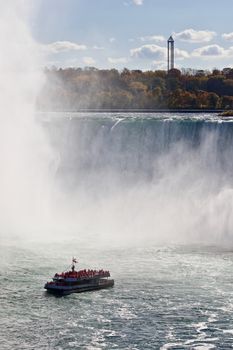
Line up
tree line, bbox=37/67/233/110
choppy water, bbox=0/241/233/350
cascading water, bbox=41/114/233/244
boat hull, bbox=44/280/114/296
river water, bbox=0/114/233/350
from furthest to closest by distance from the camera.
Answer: tree line, bbox=37/67/233/110 < cascading water, bbox=41/114/233/244 < boat hull, bbox=44/280/114/296 < river water, bbox=0/114/233/350 < choppy water, bbox=0/241/233/350

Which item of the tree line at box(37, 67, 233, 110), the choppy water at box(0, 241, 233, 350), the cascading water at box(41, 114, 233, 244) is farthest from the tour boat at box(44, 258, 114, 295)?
the tree line at box(37, 67, 233, 110)

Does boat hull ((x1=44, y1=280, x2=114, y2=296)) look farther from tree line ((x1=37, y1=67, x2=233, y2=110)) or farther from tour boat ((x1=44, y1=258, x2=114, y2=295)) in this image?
tree line ((x1=37, y1=67, x2=233, y2=110))

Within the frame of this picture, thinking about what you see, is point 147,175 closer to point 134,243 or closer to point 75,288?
point 134,243

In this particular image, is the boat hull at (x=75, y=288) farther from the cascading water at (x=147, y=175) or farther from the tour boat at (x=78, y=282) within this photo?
the cascading water at (x=147, y=175)

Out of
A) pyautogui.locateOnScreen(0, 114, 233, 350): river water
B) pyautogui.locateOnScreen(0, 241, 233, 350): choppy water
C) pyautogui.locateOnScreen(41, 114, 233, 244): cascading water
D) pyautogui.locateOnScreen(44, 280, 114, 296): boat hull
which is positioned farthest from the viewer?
pyautogui.locateOnScreen(41, 114, 233, 244): cascading water

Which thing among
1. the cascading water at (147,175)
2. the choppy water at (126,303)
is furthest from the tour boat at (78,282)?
the cascading water at (147,175)

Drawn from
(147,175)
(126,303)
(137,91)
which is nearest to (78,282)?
(126,303)
